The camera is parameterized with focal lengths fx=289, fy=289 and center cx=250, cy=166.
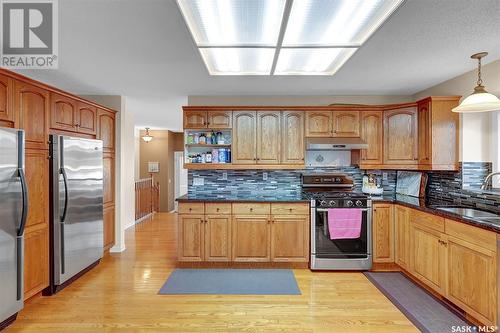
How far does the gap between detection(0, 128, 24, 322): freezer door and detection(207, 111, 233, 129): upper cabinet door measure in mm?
2228

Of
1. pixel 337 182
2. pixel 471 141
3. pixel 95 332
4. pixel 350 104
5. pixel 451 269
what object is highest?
pixel 350 104

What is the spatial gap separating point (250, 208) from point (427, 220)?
6.56ft

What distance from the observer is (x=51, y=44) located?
2.51 metres

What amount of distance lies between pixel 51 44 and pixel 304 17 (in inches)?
85.3

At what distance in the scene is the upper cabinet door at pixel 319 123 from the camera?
4.14 meters

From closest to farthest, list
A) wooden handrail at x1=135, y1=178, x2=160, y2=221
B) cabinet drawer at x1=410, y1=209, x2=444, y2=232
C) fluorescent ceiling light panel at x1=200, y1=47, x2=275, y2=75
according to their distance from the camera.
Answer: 1. fluorescent ceiling light panel at x1=200, y1=47, x2=275, y2=75
2. cabinet drawer at x1=410, y1=209, x2=444, y2=232
3. wooden handrail at x1=135, y1=178, x2=160, y2=221

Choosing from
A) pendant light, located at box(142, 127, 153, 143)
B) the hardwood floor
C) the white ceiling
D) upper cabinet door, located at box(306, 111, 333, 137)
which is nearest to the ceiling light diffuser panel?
the white ceiling

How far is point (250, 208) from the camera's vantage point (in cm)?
379

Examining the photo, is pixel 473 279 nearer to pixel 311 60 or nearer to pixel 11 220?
pixel 311 60

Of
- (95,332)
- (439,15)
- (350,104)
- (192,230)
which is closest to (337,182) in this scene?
(350,104)

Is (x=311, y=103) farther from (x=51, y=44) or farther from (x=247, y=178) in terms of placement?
(x=51, y=44)

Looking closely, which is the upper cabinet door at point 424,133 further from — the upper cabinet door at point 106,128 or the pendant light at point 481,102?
the upper cabinet door at point 106,128

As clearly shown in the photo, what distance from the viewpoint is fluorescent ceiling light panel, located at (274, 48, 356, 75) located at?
2564mm

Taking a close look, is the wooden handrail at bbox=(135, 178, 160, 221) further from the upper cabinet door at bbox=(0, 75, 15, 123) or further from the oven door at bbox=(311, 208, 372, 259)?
the oven door at bbox=(311, 208, 372, 259)
